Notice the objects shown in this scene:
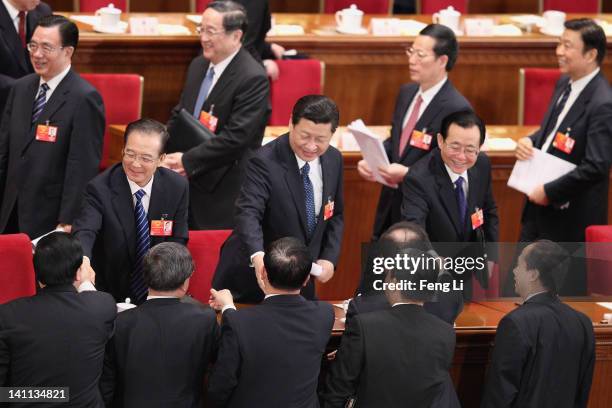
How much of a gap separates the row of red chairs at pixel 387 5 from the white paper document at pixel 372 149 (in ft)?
8.97

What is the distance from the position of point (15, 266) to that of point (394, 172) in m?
1.73

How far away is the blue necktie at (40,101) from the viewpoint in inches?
192

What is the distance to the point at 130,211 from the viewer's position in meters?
4.21

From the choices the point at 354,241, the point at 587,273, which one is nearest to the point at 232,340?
the point at 587,273

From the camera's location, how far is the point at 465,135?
448 cm

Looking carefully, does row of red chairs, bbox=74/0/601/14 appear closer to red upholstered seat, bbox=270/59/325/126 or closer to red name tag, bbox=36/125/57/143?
red upholstered seat, bbox=270/59/325/126

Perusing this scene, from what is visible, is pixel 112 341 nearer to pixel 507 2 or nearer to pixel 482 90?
pixel 482 90

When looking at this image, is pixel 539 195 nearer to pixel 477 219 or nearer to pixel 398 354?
pixel 477 219

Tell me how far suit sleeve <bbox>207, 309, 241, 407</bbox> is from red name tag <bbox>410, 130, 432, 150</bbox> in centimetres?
179

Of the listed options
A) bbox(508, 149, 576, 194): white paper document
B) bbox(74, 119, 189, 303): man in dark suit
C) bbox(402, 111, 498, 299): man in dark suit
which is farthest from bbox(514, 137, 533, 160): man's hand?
bbox(74, 119, 189, 303): man in dark suit

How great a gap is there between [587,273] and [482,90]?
262 cm

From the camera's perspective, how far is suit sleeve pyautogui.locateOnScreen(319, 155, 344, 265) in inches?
173

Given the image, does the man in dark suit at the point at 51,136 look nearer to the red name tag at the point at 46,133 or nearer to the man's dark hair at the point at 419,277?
the red name tag at the point at 46,133

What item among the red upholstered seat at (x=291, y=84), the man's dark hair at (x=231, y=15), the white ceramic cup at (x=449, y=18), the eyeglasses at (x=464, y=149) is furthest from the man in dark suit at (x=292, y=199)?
the white ceramic cup at (x=449, y=18)
